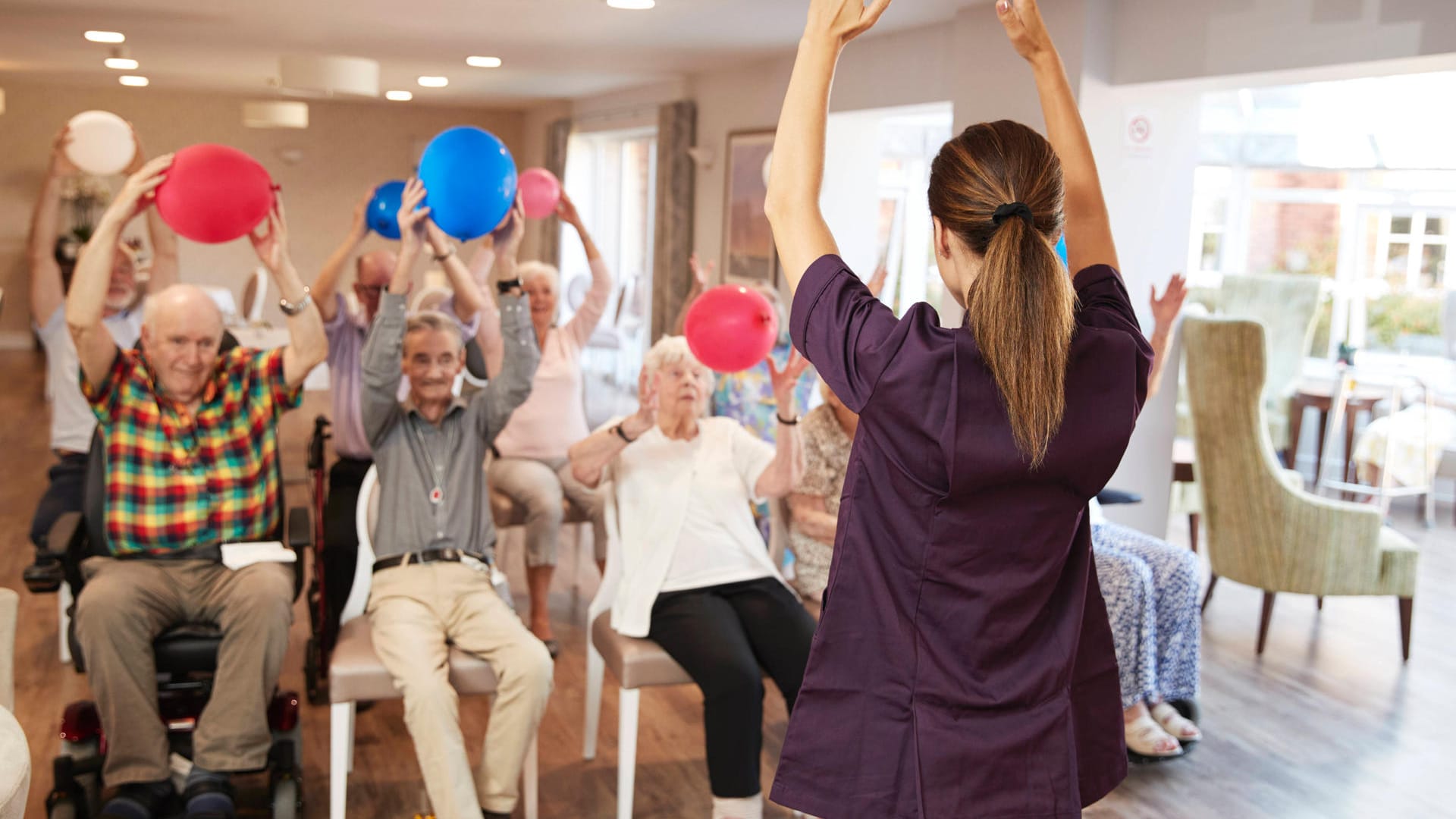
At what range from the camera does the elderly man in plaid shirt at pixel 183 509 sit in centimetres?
259

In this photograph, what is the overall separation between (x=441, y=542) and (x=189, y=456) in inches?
24.5

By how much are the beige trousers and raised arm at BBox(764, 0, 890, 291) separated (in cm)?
163

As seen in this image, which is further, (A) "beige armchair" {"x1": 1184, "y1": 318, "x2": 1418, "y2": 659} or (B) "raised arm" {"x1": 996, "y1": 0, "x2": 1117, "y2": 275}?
(A) "beige armchair" {"x1": 1184, "y1": 318, "x2": 1418, "y2": 659}

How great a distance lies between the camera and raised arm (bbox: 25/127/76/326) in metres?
3.18

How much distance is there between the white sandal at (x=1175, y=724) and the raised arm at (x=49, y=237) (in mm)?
3333

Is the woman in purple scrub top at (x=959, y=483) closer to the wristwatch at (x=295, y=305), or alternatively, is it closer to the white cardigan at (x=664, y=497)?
the white cardigan at (x=664, y=497)

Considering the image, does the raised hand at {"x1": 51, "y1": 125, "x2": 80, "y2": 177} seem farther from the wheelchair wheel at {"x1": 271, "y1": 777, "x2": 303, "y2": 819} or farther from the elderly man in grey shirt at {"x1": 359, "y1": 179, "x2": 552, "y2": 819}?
the wheelchair wheel at {"x1": 271, "y1": 777, "x2": 303, "y2": 819}

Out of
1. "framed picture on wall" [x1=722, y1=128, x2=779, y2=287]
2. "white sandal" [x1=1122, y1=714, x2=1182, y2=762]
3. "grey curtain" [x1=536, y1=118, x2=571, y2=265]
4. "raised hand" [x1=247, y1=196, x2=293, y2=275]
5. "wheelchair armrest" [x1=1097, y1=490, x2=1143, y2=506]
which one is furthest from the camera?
"grey curtain" [x1=536, y1=118, x2=571, y2=265]

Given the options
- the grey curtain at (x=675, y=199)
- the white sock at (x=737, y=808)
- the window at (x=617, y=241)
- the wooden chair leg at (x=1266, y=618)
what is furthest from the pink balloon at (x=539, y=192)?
the window at (x=617, y=241)

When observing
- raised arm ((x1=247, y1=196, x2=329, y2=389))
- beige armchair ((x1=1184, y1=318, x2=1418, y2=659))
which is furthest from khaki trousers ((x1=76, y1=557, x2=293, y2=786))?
beige armchair ((x1=1184, y1=318, x2=1418, y2=659))

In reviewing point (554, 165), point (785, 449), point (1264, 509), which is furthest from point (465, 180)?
point (554, 165)

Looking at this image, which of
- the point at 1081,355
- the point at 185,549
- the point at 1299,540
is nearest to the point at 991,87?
the point at 1299,540

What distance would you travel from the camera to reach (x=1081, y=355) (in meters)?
1.23

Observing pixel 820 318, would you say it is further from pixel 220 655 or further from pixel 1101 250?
pixel 220 655
